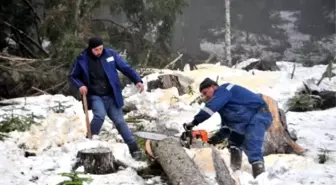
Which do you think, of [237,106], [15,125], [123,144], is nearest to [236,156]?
[237,106]

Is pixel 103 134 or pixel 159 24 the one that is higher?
pixel 159 24

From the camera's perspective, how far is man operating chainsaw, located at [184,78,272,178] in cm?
555

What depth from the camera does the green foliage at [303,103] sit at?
9.83 meters

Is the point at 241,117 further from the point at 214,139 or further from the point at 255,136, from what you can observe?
the point at 214,139

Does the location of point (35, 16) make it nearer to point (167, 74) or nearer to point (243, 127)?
point (167, 74)

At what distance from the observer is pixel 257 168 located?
550cm

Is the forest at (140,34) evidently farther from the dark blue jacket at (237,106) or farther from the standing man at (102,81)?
the dark blue jacket at (237,106)

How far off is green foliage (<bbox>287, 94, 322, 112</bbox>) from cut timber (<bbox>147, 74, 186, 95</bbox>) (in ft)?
8.35

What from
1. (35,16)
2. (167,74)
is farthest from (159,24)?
(167,74)

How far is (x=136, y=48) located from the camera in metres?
15.9

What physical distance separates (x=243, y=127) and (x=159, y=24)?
11724mm

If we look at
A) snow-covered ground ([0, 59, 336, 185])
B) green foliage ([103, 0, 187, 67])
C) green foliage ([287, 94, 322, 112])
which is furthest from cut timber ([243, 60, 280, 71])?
green foliage ([287, 94, 322, 112])

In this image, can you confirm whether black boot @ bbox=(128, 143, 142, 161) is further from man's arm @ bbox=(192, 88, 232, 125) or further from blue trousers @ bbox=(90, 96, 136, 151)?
man's arm @ bbox=(192, 88, 232, 125)

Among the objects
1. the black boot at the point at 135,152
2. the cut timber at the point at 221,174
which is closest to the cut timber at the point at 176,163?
the cut timber at the point at 221,174
